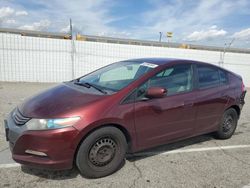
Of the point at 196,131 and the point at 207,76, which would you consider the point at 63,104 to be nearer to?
the point at 196,131

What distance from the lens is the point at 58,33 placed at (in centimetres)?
1200

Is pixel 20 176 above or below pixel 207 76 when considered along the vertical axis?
below

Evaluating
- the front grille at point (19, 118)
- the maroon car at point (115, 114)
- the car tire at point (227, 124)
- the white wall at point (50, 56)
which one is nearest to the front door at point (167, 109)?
the maroon car at point (115, 114)

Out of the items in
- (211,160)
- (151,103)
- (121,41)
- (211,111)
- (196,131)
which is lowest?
(211,160)

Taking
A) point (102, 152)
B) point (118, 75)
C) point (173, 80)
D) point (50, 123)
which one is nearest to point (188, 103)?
point (173, 80)

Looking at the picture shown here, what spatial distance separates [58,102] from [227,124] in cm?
343

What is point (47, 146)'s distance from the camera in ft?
9.78

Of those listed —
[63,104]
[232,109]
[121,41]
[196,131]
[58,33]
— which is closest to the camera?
[63,104]

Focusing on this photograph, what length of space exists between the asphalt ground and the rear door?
468mm

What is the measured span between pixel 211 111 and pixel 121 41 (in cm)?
950

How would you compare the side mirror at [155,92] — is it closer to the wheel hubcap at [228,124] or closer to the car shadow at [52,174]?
the car shadow at [52,174]

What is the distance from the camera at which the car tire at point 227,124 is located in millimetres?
4977

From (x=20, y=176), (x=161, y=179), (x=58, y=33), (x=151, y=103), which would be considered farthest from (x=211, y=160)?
(x=58, y=33)

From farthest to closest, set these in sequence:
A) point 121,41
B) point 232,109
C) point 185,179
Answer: point 121,41, point 232,109, point 185,179
